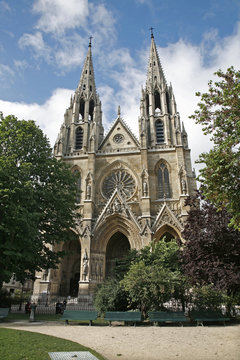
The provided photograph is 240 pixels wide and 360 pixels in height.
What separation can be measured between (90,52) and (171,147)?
23266mm

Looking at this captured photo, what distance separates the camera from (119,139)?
106ft

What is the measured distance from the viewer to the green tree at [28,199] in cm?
1362

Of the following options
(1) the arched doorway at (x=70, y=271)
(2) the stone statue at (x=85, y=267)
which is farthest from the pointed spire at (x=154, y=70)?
(2) the stone statue at (x=85, y=267)

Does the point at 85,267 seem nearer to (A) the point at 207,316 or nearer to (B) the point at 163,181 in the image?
(B) the point at 163,181

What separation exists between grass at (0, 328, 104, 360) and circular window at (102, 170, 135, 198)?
802 inches

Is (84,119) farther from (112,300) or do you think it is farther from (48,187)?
(112,300)

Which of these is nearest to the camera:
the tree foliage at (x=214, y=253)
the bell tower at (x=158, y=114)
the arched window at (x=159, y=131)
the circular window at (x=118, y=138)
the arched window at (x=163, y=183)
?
the tree foliage at (x=214, y=253)

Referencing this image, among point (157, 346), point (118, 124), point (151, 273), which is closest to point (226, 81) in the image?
point (157, 346)


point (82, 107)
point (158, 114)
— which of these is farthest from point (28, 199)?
point (82, 107)

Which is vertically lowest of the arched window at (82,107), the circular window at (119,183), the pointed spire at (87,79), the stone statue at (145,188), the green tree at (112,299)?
the green tree at (112,299)

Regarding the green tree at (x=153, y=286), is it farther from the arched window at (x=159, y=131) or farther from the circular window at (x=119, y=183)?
the arched window at (x=159, y=131)

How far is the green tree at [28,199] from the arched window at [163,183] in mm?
11895

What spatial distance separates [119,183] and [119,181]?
0.33 metres

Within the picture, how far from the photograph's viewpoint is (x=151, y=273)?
45.8 ft
